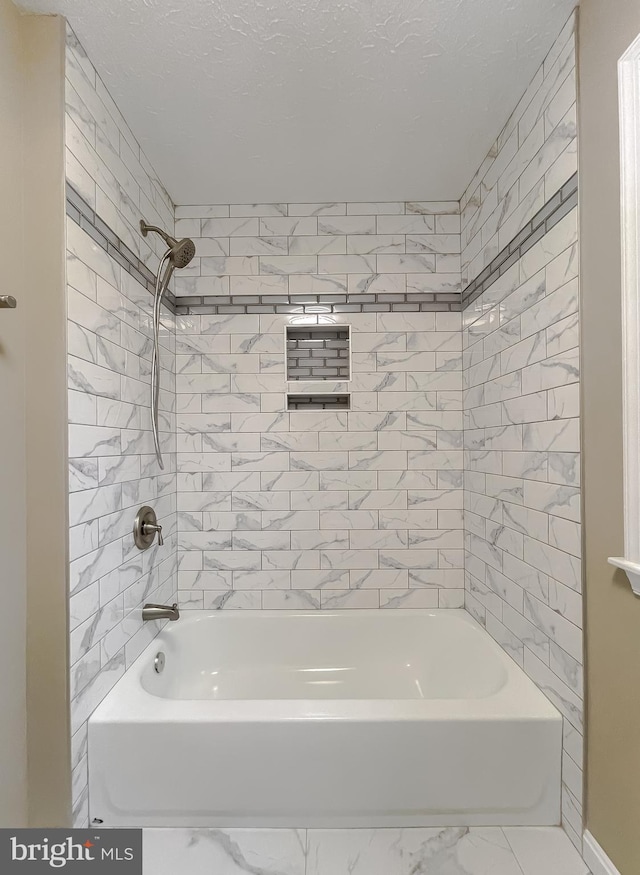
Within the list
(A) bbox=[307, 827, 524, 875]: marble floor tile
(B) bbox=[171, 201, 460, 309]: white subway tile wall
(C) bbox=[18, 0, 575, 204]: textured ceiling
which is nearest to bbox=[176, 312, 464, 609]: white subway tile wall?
(B) bbox=[171, 201, 460, 309]: white subway tile wall

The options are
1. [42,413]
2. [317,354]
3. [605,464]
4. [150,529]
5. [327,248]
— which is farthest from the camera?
[317,354]

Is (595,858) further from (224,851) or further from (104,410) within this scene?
(104,410)

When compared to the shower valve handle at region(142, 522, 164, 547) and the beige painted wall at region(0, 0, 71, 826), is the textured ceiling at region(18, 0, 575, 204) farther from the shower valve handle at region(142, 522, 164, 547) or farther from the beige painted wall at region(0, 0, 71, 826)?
the shower valve handle at region(142, 522, 164, 547)

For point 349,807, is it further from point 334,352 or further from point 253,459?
point 334,352

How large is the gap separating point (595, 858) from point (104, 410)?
6.53ft

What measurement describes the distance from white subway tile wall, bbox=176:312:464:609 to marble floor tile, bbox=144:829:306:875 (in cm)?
105

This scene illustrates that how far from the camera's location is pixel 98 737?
149 centimetres

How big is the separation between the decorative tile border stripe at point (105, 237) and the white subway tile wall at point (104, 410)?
0.08 ft

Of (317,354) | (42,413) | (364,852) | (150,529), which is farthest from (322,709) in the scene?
(317,354)

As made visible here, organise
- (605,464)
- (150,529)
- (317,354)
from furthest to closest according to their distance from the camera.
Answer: (317,354), (150,529), (605,464)

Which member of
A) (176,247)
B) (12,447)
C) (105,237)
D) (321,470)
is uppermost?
(176,247)

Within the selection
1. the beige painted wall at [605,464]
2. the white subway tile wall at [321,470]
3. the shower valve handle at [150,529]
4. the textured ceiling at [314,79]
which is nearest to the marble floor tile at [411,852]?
→ the beige painted wall at [605,464]

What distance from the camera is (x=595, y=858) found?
1306 millimetres

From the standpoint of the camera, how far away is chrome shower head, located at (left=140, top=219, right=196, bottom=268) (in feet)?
6.48
